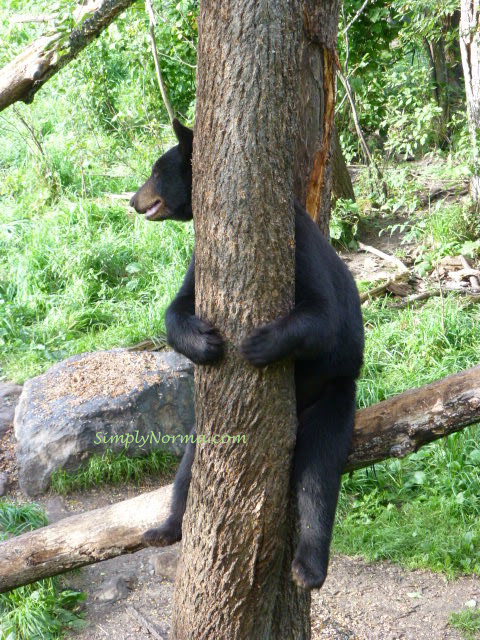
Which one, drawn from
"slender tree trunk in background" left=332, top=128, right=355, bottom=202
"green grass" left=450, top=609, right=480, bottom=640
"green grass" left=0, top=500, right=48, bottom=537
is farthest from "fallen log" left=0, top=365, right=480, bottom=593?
"slender tree trunk in background" left=332, top=128, right=355, bottom=202

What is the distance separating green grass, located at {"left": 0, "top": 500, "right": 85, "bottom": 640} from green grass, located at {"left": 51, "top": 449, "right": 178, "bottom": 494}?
939 mm

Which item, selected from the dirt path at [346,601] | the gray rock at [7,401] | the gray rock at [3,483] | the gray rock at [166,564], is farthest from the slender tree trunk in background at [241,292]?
the gray rock at [7,401]

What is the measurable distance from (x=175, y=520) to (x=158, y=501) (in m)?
0.16

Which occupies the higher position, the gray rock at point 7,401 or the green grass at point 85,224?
the green grass at point 85,224

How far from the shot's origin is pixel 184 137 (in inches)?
132

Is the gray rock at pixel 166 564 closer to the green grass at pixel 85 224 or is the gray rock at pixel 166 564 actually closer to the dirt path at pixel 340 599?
the dirt path at pixel 340 599

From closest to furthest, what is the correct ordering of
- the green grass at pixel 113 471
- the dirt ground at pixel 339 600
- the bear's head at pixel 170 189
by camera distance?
the bear's head at pixel 170 189
the dirt ground at pixel 339 600
the green grass at pixel 113 471

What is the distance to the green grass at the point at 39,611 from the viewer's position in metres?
4.11

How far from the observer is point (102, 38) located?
34.7 ft

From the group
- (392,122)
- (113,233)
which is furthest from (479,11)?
(113,233)

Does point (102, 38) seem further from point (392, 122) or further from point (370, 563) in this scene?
point (370, 563)

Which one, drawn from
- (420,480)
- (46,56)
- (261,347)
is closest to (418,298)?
(420,480)

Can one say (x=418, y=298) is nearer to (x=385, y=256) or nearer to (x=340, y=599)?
(x=385, y=256)

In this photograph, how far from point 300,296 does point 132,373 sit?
365 centimetres
